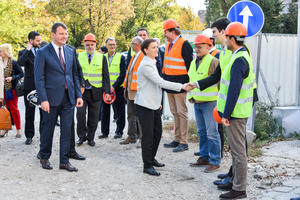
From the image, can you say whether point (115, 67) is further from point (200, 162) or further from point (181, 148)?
point (200, 162)

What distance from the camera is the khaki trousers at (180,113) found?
25.0ft

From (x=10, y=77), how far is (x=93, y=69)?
1916 millimetres

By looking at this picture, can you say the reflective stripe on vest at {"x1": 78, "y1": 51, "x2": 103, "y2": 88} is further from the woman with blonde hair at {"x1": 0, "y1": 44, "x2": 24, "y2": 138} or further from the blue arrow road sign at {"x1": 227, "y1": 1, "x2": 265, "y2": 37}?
the blue arrow road sign at {"x1": 227, "y1": 1, "x2": 265, "y2": 37}

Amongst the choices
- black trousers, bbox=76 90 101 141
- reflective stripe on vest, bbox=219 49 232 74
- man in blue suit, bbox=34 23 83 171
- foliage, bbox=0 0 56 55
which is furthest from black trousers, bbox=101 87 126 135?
foliage, bbox=0 0 56 55

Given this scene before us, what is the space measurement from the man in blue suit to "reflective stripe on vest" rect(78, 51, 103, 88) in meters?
1.51

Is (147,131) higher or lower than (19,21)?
lower

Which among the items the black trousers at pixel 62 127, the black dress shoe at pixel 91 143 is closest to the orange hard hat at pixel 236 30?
the black trousers at pixel 62 127

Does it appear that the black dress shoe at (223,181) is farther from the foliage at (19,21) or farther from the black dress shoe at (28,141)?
the foliage at (19,21)

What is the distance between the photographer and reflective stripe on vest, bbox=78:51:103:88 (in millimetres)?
8016

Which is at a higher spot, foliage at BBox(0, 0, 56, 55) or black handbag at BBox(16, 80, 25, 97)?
foliage at BBox(0, 0, 56, 55)

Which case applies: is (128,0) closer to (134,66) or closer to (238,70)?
(134,66)

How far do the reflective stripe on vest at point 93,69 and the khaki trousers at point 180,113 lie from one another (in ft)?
4.91

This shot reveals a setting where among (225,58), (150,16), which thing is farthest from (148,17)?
(225,58)

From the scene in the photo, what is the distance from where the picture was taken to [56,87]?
6.21 meters
